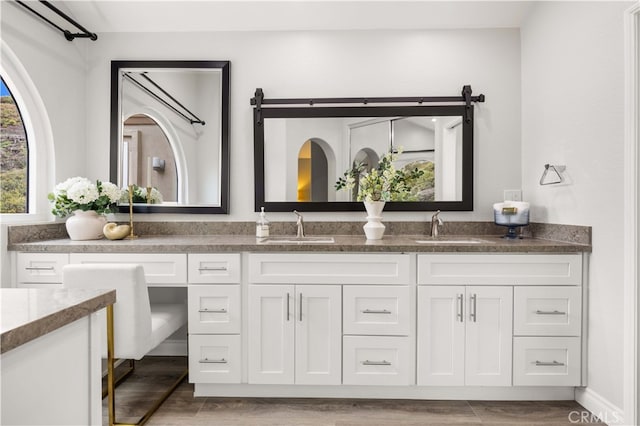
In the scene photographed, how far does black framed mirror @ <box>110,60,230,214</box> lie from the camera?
8.91 ft

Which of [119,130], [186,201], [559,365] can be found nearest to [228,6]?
[119,130]

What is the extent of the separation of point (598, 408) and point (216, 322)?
2.07 metres

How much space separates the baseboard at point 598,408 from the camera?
6.07 ft

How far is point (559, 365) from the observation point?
2.09 m

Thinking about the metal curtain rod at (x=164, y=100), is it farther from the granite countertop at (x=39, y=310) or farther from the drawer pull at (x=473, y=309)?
the drawer pull at (x=473, y=309)

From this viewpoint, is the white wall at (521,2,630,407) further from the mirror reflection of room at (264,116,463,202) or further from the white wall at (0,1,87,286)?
the white wall at (0,1,87,286)

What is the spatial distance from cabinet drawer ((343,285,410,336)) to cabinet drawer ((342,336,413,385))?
0.05 metres

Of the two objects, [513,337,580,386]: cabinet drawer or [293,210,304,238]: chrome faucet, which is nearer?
[513,337,580,386]: cabinet drawer

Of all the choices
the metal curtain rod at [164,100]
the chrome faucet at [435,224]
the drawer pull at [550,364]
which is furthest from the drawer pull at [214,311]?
the drawer pull at [550,364]

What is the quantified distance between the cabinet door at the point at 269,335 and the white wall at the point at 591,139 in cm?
162

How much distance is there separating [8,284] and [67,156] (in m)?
0.90

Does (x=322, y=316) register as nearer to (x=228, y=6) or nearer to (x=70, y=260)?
(x=70, y=260)

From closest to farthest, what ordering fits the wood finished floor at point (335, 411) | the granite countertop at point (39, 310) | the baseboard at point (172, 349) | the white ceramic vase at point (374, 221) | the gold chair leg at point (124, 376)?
the granite countertop at point (39, 310) < the wood finished floor at point (335, 411) < the gold chair leg at point (124, 376) < the white ceramic vase at point (374, 221) < the baseboard at point (172, 349)

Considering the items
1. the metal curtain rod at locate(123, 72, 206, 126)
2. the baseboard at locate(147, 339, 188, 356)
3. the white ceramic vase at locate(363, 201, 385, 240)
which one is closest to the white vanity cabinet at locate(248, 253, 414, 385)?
the white ceramic vase at locate(363, 201, 385, 240)
